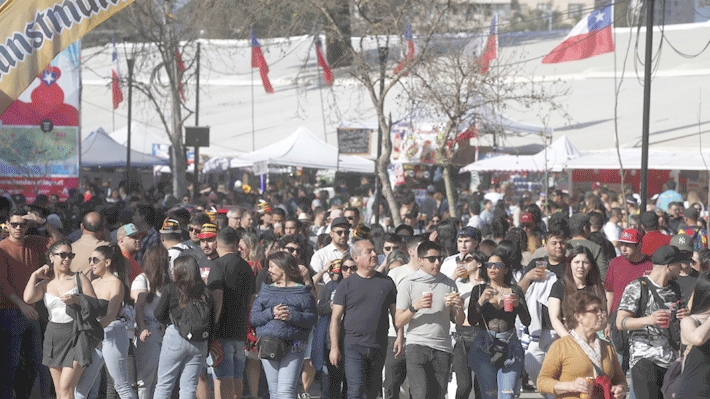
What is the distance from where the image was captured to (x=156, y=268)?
29.1ft

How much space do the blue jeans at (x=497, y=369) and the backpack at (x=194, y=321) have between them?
7.27 ft

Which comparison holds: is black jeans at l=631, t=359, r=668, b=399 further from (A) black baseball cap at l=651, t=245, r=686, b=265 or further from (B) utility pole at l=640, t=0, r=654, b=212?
(B) utility pole at l=640, t=0, r=654, b=212

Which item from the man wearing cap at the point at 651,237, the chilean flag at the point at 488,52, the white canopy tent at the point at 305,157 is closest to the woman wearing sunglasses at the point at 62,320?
the man wearing cap at the point at 651,237

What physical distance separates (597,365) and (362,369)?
296cm

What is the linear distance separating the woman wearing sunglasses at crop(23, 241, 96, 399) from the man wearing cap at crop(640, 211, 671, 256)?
20.7 ft

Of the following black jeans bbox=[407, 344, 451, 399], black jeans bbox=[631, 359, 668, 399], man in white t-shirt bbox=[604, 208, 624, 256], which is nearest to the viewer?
black jeans bbox=[631, 359, 668, 399]

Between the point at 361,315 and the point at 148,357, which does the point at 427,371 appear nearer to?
the point at 361,315

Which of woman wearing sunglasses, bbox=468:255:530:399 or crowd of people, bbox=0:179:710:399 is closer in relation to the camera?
crowd of people, bbox=0:179:710:399

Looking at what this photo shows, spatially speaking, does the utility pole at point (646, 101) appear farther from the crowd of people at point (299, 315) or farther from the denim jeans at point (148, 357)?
the denim jeans at point (148, 357)

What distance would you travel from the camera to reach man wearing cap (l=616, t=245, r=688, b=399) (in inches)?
307

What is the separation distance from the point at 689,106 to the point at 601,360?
31841 millimetres

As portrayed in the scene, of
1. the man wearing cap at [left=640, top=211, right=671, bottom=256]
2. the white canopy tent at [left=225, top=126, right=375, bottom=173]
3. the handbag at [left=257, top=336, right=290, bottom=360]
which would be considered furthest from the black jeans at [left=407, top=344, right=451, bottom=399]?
the white canopy tent at [left=225, top=126, right=375, bottom=173]

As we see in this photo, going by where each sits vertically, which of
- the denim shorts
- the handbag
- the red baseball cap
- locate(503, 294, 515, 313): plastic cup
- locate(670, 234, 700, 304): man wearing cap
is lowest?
the denim shorts

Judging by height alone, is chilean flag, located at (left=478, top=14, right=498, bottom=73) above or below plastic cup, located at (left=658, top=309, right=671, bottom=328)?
above
